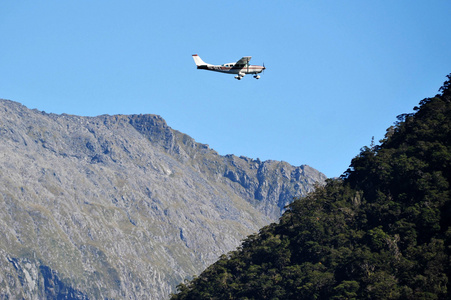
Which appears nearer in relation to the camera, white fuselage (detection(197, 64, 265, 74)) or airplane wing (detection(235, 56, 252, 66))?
airplane wing (detection(235, 56, 252, 66))

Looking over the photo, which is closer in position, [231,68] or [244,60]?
[244,60]

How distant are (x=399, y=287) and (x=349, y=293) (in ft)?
48.7

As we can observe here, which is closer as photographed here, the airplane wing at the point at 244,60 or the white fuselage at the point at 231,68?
the airplane wing at the point at 244,60

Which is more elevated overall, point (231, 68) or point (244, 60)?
point (244, 60)

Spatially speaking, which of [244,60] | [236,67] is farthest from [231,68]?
[244,60]

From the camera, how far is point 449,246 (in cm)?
19750

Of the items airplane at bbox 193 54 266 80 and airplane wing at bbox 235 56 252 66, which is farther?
airplane at bbox 193 54 266 80

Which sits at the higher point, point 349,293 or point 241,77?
point 241,77

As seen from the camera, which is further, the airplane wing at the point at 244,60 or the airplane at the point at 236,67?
the airplane at the point at 236,67

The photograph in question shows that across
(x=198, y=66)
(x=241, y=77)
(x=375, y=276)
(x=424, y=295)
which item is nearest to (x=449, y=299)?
(x=424, y=295)

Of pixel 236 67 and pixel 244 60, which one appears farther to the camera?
pixel 236 67

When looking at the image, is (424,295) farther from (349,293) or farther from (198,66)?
(198,66)

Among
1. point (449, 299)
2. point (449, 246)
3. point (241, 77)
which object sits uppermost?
point (241, 77)

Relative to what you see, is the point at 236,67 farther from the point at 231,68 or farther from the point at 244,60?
the point at 244,60
